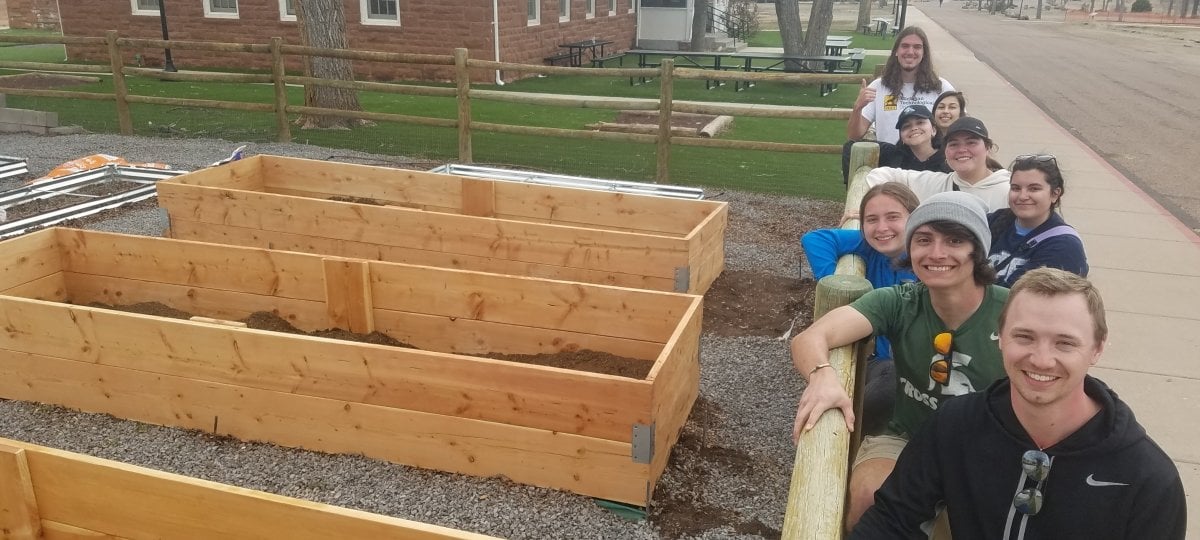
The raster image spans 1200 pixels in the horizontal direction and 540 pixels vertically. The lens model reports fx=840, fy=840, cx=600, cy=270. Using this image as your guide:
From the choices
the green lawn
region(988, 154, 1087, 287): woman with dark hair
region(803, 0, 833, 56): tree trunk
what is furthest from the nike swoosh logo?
region(803, 0, 833, 56): tree trunk

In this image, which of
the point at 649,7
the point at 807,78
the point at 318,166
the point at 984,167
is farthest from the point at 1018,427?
the point at 649,7

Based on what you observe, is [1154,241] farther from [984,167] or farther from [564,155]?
[564,155]

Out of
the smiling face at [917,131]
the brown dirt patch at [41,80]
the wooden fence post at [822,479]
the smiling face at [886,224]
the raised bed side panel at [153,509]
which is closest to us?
the wooden fence post at [822,479]

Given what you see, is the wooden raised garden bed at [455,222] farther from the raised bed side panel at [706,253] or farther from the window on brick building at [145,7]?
the window on brick building at [145,7]

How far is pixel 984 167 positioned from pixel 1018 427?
2.57 metres

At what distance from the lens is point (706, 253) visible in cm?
636

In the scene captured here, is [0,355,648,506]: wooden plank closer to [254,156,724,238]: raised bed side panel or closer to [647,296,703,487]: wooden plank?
[647,296,703,487]: wooden plank

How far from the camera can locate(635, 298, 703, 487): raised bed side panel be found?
12.4 ft

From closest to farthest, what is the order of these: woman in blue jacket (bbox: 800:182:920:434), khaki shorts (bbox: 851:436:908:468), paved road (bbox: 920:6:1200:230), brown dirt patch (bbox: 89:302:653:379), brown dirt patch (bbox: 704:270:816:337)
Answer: khaki shorts (bbox: 851:436:908:468) < woman in blue jacket (bbox: 800:182:920:434) < brown dirt patch (bbox: 89:302:653:379) < brown dirt patch (bbox: 704:270:816:337) < paved road (bbox: 920:6:1200:230)

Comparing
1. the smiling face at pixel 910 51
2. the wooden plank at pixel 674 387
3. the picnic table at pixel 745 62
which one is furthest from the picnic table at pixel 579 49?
the wooden plank at pixel 674 387

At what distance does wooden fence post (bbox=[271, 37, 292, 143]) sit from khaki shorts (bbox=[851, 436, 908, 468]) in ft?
35.4

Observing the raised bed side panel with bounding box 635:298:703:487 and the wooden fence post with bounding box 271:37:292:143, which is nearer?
the raised bed side panel with bounding box 635:298:703:487

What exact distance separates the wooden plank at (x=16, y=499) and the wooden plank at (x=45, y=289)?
3.17 meters

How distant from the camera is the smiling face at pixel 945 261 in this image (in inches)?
99.7
